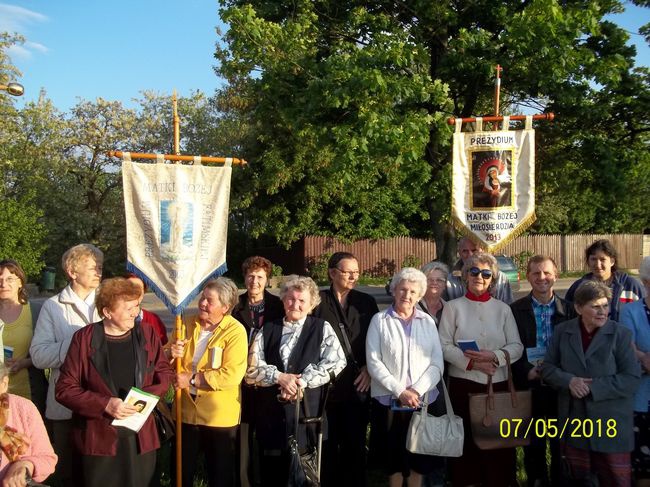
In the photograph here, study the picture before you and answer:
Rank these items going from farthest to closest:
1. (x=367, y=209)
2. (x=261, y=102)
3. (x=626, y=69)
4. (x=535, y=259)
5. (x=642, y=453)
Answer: (x=367, y=209), (x=261, y=102), (x=626, y=69), (x=535, y=259), (x=642, y=453)

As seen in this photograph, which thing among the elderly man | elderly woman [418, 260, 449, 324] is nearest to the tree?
the elderly man

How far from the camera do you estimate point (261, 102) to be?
48.6ft

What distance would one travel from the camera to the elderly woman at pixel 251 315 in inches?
189

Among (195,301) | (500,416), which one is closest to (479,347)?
(500,416)

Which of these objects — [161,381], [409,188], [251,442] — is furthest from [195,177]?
[409,188]

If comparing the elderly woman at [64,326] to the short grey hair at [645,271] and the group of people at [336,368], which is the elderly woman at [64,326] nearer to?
the group of people at [336,368]

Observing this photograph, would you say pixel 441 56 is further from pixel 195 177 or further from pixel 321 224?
pixel 321 224

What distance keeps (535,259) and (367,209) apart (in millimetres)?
22781

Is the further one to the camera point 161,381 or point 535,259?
point 535,259

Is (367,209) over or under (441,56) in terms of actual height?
under

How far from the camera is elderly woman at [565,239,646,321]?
16.3 ft

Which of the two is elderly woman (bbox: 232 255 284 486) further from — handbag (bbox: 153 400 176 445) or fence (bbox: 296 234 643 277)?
fence (bbox: 296 234 643 277)

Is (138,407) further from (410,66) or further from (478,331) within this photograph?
(410,66)

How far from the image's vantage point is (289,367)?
4492 mm
